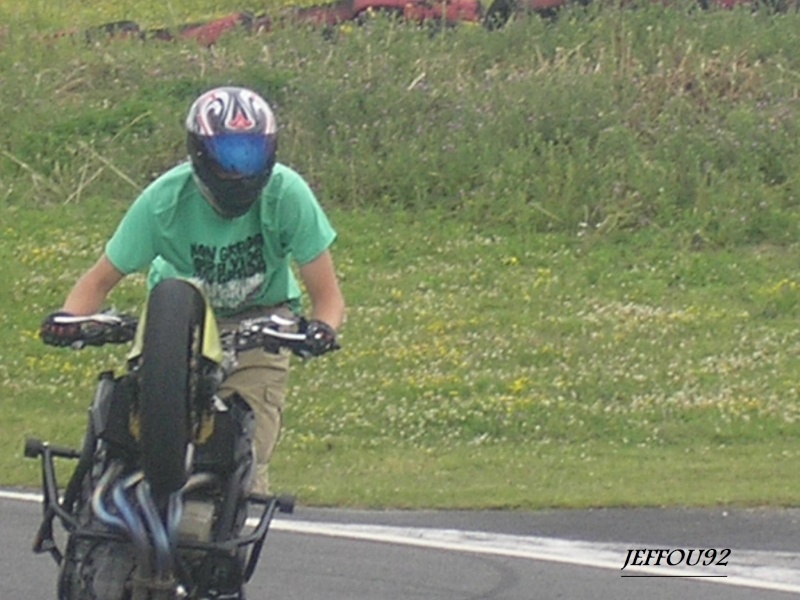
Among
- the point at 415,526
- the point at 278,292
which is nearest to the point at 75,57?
the point at 415,526

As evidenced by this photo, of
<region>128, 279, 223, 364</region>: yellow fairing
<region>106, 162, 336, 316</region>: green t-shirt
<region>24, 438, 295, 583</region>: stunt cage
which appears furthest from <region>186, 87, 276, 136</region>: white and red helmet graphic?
<region>24, 438, 295, 583</region>: stunt cage

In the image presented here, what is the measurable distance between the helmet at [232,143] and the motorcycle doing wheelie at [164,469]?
1.29 ft

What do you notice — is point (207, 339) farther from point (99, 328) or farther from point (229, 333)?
point (99, 328)

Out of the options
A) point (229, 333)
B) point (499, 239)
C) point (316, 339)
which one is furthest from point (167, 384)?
point (499, 239)

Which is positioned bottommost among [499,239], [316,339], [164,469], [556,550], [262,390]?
[499,239]

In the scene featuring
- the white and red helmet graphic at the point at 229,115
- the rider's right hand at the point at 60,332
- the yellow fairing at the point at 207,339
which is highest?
the white and red helmet graphic at the point at 229,115

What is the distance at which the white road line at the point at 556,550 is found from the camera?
739cm

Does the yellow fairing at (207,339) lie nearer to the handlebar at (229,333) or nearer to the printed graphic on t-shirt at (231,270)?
the handlebar at (229,333)

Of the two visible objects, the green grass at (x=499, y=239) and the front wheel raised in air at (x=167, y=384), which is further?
the green grass at (x=499, y=239)

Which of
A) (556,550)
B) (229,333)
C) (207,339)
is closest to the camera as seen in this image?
(207,339)

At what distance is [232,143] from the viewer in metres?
5.34

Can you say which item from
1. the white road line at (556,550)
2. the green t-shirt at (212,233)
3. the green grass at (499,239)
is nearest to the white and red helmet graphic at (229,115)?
the green t-shirt at (212,233)

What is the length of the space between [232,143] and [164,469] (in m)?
0.98

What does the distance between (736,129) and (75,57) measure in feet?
27.5
